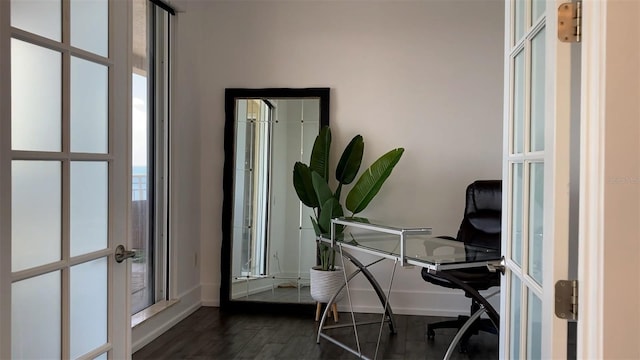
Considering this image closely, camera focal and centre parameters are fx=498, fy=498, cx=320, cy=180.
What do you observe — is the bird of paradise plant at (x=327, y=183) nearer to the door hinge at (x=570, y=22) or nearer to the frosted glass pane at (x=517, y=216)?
the frosted glass pane at (x=517, y=216)

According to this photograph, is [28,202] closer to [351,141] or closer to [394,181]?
[351,141]

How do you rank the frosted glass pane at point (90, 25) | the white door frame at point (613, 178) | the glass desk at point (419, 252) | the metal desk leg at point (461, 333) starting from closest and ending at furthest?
the white door frame at point (613, 178) < the frosted glass pane at point (90, 25) < the glass desk at point (419, 252) < the metal desk leg at point (461, 333)

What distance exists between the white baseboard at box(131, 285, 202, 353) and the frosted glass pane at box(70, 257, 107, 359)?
4.96ft

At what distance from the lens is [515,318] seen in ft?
5.00

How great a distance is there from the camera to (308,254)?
13.8 ft

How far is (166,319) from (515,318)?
279 cm

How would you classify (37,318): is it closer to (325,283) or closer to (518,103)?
(518,103)

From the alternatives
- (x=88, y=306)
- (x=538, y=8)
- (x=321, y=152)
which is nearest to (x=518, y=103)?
(x=538, y=8)

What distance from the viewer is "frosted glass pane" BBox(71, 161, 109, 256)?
1.66 metres

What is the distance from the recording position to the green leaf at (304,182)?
379 cm

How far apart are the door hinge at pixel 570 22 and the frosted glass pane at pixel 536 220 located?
0.32 metres

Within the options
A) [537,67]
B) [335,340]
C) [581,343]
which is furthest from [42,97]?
[335,340]

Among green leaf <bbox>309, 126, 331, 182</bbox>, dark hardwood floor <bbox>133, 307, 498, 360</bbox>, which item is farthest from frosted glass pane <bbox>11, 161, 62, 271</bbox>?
green leaf <bbox>309, 126, 331, 182</bbox>

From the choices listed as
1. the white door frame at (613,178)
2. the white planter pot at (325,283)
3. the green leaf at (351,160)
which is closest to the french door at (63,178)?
the white door frame at (613,178)
